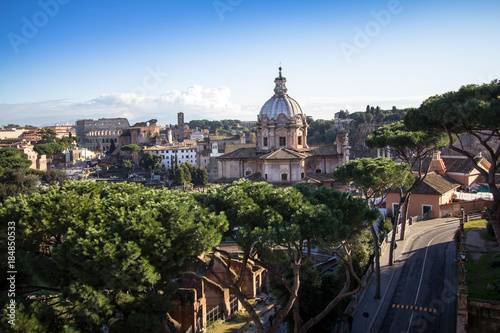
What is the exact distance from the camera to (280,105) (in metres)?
32.2

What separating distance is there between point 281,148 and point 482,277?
18394mm

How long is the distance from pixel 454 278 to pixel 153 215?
13.2m

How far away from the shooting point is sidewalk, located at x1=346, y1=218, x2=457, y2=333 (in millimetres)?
13953

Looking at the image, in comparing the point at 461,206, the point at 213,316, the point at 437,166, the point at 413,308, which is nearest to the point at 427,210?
the point at 461,206

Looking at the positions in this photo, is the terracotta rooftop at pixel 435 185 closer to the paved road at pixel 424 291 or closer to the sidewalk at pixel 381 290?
the sidewalk at pixel 381 290

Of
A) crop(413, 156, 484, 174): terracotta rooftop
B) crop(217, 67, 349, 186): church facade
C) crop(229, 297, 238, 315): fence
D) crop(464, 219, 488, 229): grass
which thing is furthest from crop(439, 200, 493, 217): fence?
crop(229, 297, 238, 315): fence

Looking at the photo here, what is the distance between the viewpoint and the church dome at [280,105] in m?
32.0

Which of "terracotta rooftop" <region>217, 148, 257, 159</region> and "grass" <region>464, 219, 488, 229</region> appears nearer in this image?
"grass" <region>464, 219, 488, 229</region>

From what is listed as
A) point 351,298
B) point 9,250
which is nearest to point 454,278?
point 351,298

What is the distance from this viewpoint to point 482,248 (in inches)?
703

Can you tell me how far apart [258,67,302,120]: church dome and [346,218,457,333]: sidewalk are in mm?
13128

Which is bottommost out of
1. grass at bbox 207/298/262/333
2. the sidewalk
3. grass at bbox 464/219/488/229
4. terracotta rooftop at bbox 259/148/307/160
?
grass at bbox 207/298/262/333

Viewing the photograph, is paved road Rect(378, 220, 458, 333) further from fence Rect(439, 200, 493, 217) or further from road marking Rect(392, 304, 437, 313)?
fence Rect(439, 200, 493, 217)

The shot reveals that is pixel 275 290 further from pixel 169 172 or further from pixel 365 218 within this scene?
pixel 169 172
